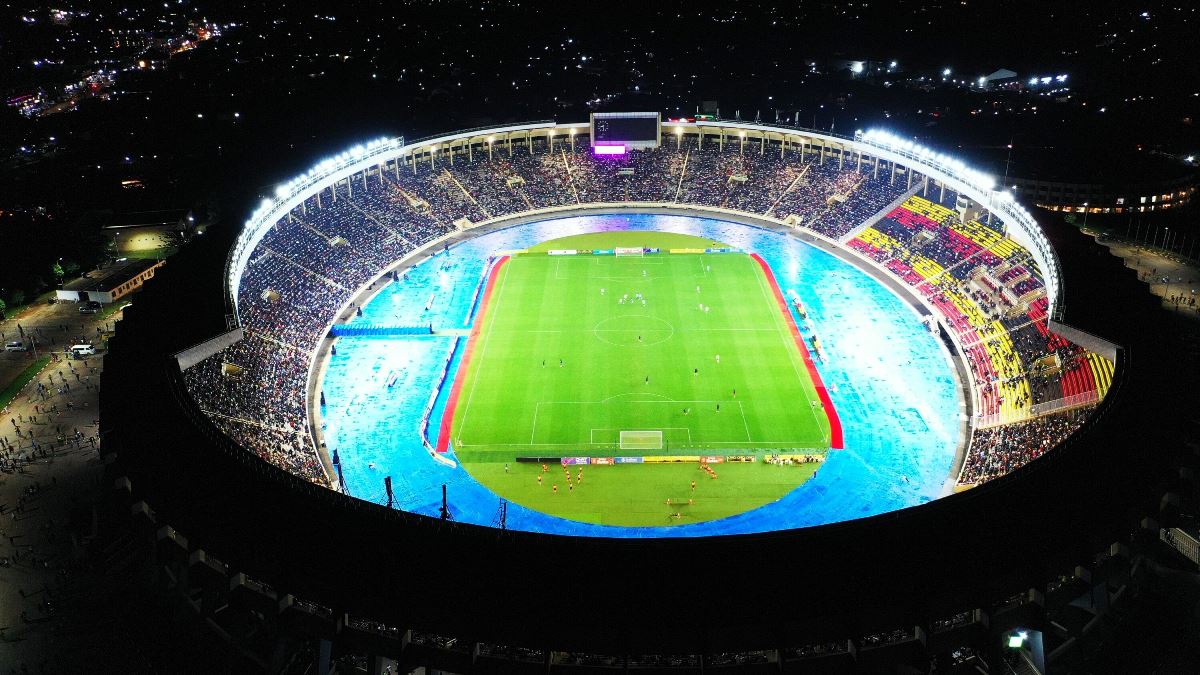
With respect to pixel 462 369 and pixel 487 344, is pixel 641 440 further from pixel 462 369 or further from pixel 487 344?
pixel 487 344

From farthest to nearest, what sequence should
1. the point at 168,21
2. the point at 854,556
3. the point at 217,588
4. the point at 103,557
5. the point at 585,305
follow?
the point at 168,21, the point at 585,305, the point at 103,557, the point at 217,588, the point at 854,556

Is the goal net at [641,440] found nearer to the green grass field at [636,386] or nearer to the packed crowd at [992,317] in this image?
the green grass field at [636,386]

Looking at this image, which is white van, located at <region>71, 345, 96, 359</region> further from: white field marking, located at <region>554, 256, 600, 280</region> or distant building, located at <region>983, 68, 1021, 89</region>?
distant building, located at <region>983, 68, 1021, 89</region>

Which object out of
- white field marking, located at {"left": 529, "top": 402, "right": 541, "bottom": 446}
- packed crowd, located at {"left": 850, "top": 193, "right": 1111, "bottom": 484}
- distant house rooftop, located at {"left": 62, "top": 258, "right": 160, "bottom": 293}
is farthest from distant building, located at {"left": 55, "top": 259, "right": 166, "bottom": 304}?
packed crowd, located at {"left": 850, "top": 193, "right": 1111, "bottom": 484}

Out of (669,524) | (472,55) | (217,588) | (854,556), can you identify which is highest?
(472,55)

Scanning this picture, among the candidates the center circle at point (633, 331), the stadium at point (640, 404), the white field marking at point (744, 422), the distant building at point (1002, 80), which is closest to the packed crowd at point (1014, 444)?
the stadium at point (640, 404)

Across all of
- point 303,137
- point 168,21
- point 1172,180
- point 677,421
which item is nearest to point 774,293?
point 677,421

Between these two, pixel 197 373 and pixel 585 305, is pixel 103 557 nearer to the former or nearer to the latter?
pixel 197 373
